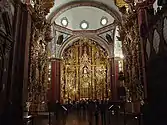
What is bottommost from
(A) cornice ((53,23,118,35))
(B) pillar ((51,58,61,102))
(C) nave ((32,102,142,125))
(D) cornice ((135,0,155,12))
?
(C) nave ((32,102,142,125))

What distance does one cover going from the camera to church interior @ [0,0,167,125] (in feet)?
25.3

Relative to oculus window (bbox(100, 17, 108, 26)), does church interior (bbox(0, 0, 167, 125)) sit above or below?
below

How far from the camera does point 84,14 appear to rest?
23031 millimetres

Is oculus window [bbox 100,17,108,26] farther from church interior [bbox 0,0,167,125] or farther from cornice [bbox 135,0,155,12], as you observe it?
cornice [bbox 135,0,155,12]

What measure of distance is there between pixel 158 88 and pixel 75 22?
17885 millimetres

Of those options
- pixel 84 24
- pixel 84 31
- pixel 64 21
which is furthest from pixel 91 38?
pixel 64 21

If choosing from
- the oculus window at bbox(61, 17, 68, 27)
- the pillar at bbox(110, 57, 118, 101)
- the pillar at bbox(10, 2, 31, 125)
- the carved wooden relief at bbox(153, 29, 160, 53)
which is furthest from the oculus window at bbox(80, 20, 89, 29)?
the carved wooden relief at bbox(153, 29, 160, 53)

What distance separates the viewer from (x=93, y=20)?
2361cm

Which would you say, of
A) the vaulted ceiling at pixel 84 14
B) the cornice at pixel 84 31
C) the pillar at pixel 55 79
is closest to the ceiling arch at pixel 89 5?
the vaulted ceiling at pixel 84 14

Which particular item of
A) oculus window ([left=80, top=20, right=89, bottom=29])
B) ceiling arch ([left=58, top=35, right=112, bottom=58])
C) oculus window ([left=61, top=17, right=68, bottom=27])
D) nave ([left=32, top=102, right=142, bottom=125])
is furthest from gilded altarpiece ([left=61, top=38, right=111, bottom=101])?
nave ([left=32, top=102, right=142, bottom=125])

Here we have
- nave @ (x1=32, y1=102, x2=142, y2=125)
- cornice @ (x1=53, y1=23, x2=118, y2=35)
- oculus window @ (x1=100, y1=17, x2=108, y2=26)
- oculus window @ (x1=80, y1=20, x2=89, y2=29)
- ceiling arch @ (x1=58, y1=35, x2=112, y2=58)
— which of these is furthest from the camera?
oculus window @ (x1=80, y1=20, x2=89, y2=29)

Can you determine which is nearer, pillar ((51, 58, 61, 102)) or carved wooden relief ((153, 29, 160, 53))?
carved wooden relief ((153, 29, 160, 53))

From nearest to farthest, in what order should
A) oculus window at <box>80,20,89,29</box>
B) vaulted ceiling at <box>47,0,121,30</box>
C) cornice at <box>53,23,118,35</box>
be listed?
1. vaulted ceiling at <box>47,0,121,30</box>
2. cornice at <box>53,23,118,35</box>
3. oculus window at <box>80,20,89,29</box>

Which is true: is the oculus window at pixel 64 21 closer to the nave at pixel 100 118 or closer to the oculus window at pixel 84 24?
the oculus window at pixel 84 24
